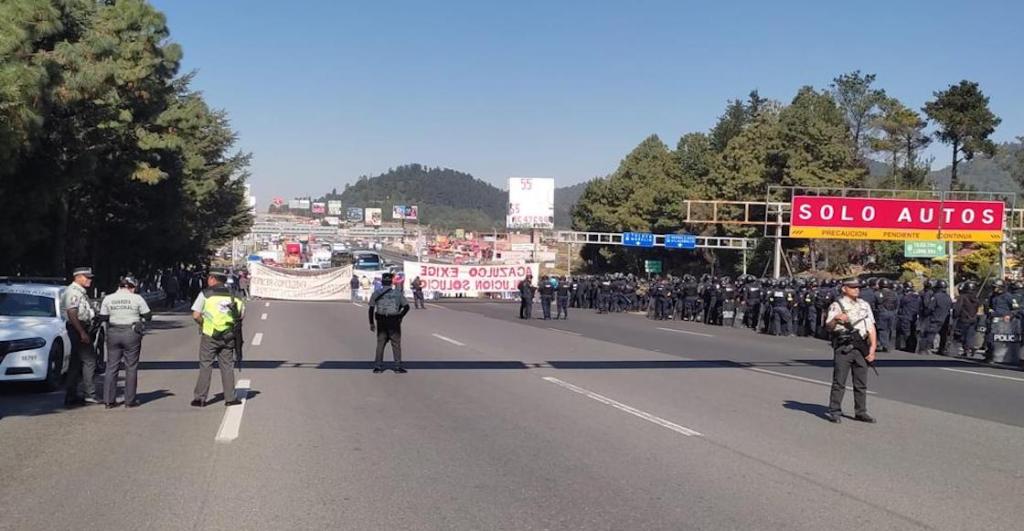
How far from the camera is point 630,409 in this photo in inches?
460

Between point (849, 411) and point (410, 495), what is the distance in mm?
6972

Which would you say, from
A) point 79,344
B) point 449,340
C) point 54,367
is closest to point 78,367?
point 79,344

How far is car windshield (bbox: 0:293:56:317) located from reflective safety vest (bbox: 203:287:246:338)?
3.97m

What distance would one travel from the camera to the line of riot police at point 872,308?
2062cm

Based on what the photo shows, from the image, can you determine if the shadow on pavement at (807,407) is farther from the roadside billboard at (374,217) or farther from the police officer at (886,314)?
the roadside billboard at (374,217)

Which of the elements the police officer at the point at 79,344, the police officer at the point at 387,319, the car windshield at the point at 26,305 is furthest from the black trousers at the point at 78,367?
the police officer at the point at 387,319

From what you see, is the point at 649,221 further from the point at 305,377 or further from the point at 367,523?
the point at 367,523

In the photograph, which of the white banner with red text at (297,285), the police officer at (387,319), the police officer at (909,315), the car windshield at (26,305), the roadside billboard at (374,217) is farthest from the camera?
the roadside billboard at (374,217)

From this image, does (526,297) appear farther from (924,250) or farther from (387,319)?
(924,250)

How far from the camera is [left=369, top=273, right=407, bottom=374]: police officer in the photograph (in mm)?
15398

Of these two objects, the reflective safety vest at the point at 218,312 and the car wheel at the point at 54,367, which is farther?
the car wheel at the point at 54,367

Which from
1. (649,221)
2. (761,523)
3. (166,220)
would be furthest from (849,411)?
(649,221)

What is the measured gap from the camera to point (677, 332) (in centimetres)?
2831

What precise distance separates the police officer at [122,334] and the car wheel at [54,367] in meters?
1.91
